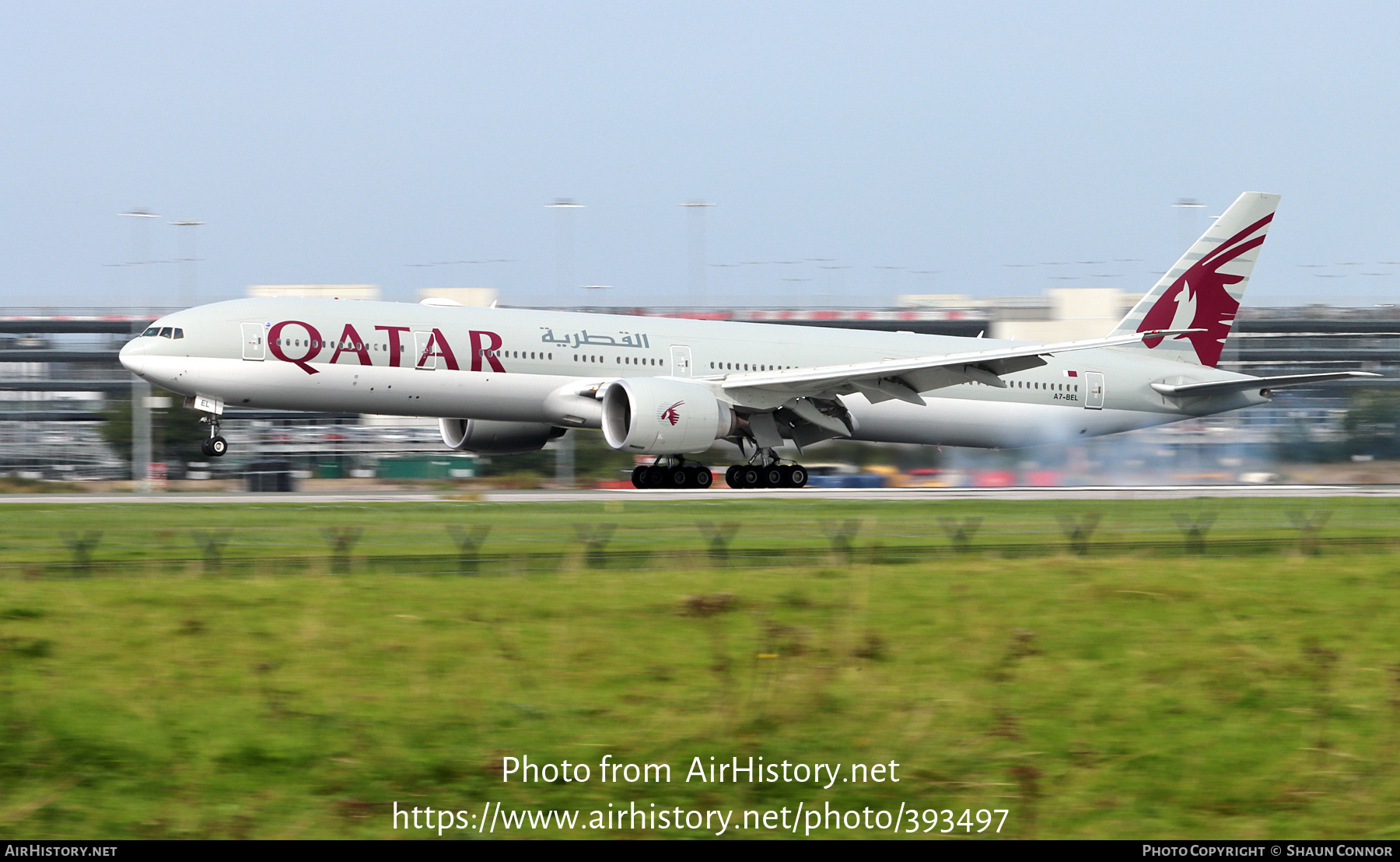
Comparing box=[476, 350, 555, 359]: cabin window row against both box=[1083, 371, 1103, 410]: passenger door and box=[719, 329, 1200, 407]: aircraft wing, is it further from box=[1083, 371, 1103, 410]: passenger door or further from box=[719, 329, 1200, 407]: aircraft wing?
box=[1083, 371, 1103, 410]: passenger door

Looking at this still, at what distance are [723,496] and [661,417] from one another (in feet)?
7.34

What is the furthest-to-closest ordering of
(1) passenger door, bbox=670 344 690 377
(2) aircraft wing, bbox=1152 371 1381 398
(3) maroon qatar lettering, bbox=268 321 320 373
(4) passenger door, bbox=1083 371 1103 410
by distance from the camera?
(4) passenger door, bbox=1083 371 1103 410
(2) aircraft wing, bbox=1152 371 1381 398
(1) passenger door, bbox=670 344 690 377
(3) maroon qatar lettering, bbox=268 321 320 373

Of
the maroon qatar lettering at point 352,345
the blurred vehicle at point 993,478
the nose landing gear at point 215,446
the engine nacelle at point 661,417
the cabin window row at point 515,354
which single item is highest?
the maroon qatar lettering at point 352,345

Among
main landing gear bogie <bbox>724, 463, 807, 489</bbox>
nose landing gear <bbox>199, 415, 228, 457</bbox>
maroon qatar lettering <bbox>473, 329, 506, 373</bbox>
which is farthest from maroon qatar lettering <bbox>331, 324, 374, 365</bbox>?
main landing gear bogie <bbox>724, 463, 807, 489</bbox>

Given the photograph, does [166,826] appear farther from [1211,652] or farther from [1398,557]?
[1398,557]

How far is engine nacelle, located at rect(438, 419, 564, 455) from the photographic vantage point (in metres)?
35.7

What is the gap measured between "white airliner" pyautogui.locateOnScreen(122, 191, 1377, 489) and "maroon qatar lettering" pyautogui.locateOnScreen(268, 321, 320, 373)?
3 centimetres

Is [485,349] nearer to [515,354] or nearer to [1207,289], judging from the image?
[515,354]

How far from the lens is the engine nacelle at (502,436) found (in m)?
35.7

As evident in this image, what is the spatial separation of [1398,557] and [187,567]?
588 inches

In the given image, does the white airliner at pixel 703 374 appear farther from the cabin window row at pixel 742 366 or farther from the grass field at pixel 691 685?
the grass field at pixel 691 685

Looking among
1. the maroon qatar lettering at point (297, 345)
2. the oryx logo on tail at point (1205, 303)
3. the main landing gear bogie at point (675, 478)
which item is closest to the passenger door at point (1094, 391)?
the oryx logo on tail at point (1205, 303)

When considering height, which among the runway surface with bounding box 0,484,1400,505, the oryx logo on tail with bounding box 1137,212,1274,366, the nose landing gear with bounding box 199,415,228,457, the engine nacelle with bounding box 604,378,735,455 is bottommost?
the runway surface with bounding box 0,484,1400,505

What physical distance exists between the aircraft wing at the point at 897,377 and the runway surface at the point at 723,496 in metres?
2.35
